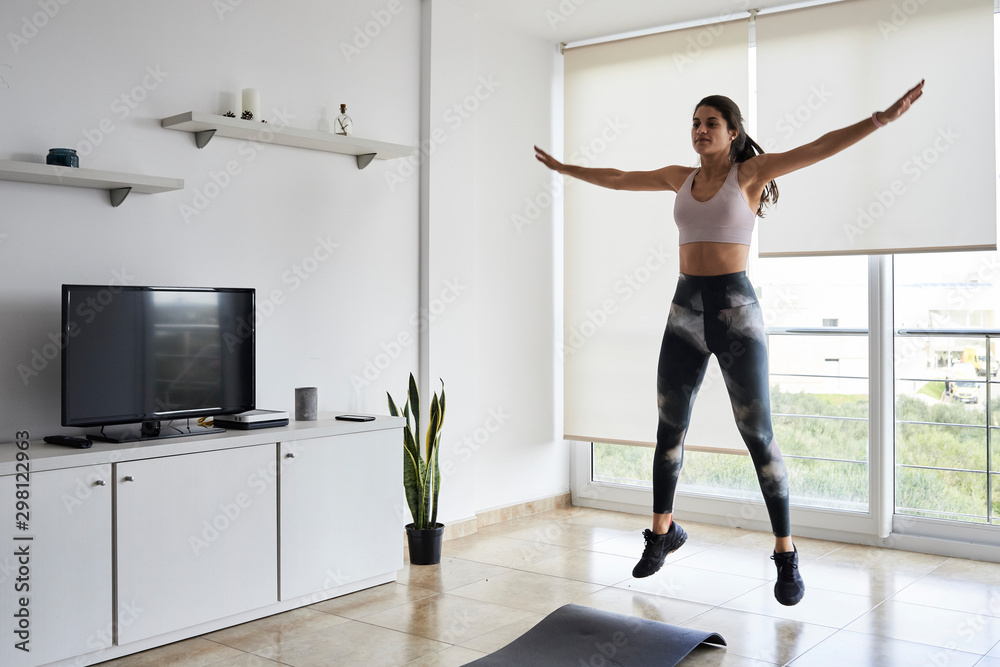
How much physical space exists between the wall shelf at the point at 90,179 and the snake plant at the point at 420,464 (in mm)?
1332

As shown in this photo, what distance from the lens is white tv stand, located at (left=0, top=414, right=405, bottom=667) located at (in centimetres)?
255

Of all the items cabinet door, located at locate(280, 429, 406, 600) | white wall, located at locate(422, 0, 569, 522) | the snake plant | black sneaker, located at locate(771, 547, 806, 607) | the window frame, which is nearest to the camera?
black sneaker, located at locate(771, 547, 806, 607)

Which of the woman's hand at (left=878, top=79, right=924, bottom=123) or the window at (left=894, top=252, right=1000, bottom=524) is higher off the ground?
the woman's hand at (left=878, top=79, right=924, bottom=123)

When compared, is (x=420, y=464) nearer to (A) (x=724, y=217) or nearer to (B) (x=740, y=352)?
(B) (x=740, y=352)

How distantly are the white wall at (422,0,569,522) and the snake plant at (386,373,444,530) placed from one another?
36cm

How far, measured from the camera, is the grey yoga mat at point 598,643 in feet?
8.80

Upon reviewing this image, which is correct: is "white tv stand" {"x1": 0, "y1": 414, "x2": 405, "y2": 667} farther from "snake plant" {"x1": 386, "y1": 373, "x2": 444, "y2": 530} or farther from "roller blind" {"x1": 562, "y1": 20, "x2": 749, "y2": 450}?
"roller blind" {"x1": 562, "y1": 20, "x2": 749, "y2": 450}

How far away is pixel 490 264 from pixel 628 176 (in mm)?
1268

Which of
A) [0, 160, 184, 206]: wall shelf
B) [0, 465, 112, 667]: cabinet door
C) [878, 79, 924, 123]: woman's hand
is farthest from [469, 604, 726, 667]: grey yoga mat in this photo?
A: [0, 160, 184, 206]: wall shelf

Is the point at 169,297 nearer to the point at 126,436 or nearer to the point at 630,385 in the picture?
the point at 126,436

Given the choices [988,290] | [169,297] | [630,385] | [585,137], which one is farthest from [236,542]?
[988,290]

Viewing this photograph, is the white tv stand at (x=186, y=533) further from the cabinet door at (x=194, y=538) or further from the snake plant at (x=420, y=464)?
the snake plant at (x=420, y=464)

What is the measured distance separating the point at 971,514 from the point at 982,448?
310 mm

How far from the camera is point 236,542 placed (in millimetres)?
3016
